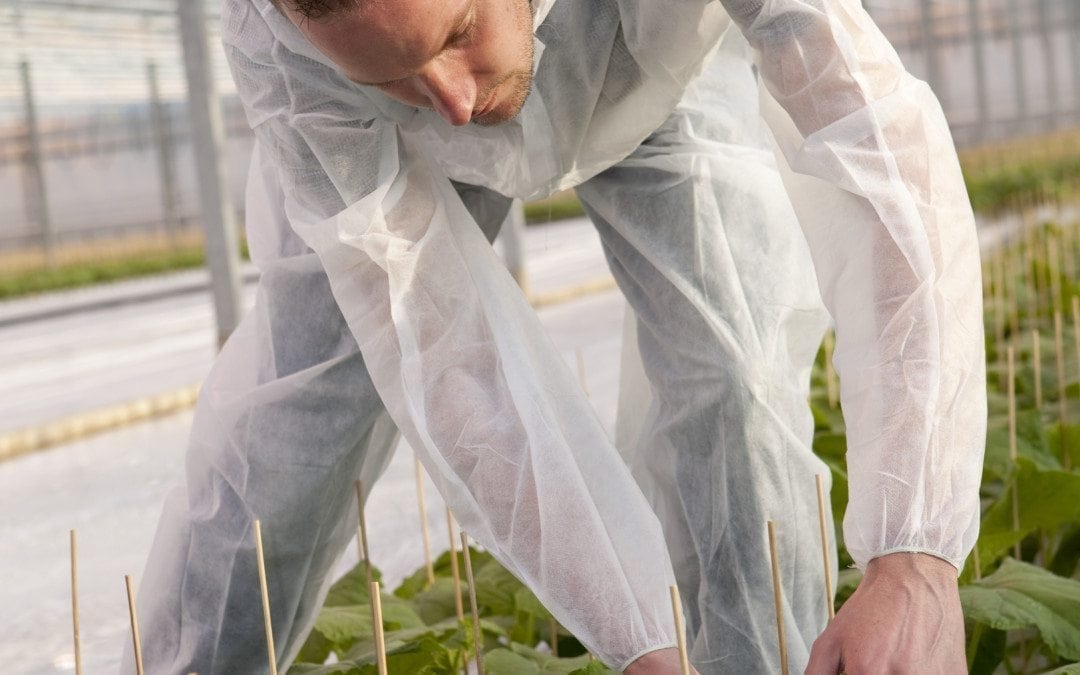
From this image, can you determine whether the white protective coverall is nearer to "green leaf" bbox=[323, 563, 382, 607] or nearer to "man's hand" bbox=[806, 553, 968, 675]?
"man's hand" bbox=[806, 553, 968, 675]

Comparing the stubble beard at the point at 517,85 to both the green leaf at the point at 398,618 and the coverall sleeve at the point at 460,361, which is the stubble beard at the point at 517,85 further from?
the green leaf at the point at 398,618

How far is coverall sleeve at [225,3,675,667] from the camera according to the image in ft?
2.56

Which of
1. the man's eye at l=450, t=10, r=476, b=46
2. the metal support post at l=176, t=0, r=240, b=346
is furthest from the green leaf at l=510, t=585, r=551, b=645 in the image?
the metal support post at l=176, t=0, r=240, b=346

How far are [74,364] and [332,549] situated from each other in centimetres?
284

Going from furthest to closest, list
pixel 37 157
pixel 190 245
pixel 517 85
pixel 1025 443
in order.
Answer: pixel 190 245
pixel 37 157
pixel 1025 443
pixel 517 85

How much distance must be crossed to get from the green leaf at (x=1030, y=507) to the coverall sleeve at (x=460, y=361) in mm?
429

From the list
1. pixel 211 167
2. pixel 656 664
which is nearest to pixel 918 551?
pixel 656 664

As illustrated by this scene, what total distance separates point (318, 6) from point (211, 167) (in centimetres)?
194

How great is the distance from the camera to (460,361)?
853 millimetres

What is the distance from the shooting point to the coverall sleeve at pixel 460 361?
2.56 feet

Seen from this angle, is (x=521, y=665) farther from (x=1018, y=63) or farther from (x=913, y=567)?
(x=1018, y=63)

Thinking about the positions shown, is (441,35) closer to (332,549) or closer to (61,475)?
(332,549)

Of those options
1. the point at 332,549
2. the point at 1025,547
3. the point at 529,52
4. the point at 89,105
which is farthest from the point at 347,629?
the point at 89,105

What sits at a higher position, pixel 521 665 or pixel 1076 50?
pixel 1076 50
